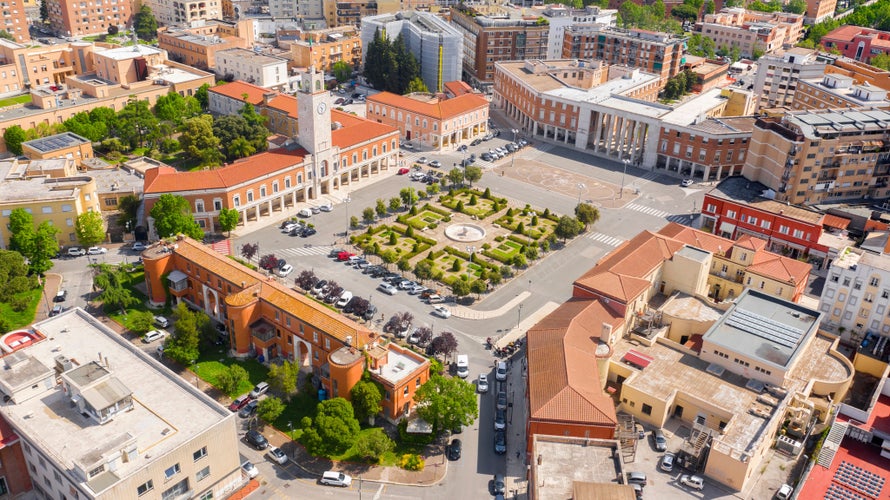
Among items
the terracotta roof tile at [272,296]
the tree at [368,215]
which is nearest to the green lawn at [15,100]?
the tree at [368,215]

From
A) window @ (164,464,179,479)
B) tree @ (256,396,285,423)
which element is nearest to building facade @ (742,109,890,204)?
tree @ (256,396,285,423)

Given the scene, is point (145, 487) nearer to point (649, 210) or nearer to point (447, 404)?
point (447, 404)

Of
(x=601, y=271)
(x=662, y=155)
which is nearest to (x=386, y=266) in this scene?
(x=601, y=271)

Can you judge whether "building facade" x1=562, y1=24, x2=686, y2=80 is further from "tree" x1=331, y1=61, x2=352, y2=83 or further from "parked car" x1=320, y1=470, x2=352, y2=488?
"parked car" x1=320, y1=470, x2=352, y2=488

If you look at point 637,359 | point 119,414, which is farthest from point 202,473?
point 637,359

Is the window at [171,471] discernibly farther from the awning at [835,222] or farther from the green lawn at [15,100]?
the green lawn at [15,100]

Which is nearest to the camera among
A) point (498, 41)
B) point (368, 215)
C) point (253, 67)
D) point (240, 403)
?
point (240, 403)

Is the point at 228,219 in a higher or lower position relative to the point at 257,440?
higher
